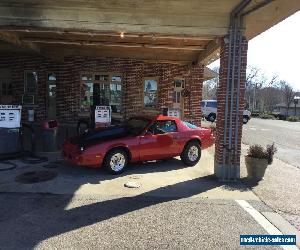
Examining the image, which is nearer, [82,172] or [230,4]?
[230,4]

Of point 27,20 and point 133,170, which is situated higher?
point 27,20

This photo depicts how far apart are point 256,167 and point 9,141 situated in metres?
7.25

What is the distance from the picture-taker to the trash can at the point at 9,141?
11.2 m

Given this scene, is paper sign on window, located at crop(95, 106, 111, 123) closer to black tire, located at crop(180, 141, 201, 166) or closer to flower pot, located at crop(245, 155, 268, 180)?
black tire, located at crop(180, 141, 201, 166)

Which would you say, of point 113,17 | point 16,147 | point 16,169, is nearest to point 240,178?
point 113,17

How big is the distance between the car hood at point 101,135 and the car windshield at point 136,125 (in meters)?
0.16

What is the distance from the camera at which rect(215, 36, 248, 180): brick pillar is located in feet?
31.0

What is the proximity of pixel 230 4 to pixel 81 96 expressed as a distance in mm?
11244

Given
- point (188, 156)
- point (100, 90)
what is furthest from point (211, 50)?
point (100, 90)

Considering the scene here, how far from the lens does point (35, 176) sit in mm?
9273

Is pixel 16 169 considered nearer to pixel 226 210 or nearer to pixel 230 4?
pixel 226 210

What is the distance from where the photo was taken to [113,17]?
9469mm

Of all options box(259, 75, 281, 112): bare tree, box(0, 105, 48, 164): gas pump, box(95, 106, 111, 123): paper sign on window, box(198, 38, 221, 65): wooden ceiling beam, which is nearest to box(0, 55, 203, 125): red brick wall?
box(198, 38, 221, 65): wooden ceiling beam

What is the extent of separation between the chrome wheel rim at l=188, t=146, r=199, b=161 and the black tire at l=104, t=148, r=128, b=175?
226cm
